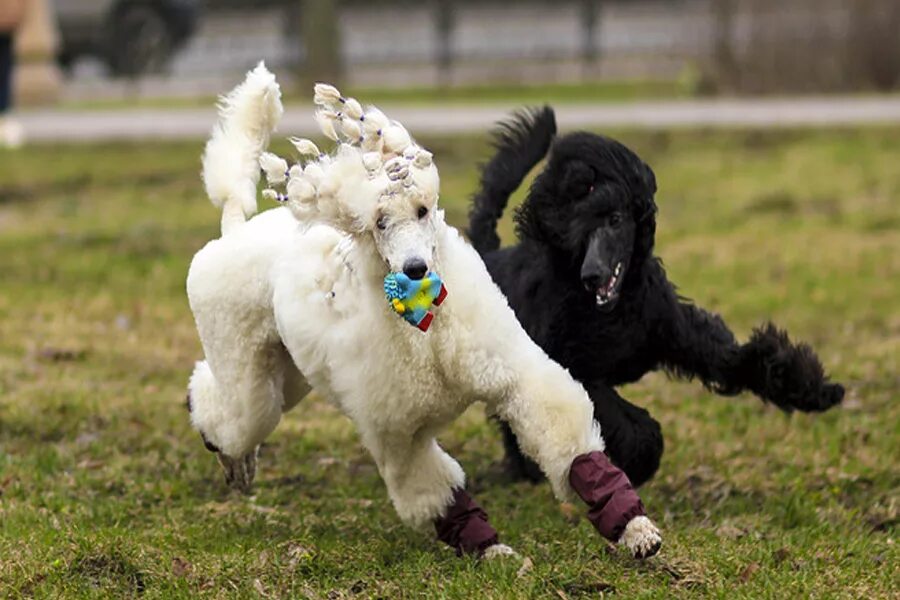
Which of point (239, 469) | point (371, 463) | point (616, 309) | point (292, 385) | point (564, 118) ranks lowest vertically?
point (564, 118)

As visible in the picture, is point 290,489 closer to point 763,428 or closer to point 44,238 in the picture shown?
point 763,428

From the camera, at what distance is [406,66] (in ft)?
76.8

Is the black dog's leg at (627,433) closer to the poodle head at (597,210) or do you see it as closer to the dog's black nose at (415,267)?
the poodle head at (597,210)

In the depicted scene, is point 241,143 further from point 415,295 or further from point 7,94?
point 7,94

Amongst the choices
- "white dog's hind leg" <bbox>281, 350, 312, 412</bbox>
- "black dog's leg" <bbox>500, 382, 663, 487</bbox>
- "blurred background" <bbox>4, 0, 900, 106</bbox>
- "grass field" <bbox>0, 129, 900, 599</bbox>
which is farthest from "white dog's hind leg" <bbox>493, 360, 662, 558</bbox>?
"blurred background" <bbox>4, 0, 900, 106</bbox>

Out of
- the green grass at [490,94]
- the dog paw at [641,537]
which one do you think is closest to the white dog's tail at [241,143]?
the dog paw at [641,537]

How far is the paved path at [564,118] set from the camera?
15.7 metres

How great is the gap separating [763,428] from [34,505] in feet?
9.44

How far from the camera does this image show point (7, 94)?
14.7 m

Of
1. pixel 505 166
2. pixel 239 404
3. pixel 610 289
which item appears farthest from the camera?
pixel 505 166

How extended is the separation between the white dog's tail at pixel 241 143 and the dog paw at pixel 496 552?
4.31 feet

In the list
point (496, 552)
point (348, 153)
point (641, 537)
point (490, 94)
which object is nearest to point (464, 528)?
point (496, 552)

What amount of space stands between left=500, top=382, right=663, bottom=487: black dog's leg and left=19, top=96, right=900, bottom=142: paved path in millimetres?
9602

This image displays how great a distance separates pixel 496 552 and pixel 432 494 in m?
0.25
